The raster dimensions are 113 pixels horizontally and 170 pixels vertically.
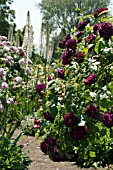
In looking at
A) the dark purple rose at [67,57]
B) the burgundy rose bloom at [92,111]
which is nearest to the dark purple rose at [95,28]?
the dark purple rose at [67,57]

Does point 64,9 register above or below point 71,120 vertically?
above

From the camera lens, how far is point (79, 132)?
2.80 meters

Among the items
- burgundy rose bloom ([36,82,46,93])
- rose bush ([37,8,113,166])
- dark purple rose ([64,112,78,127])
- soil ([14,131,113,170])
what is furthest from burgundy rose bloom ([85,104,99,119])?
soil ([14,131,113,170])

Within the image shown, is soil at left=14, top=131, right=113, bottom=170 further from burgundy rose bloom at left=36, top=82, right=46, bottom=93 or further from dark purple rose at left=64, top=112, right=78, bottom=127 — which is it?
dark purple rose at left=64, top=112, right=78, bottom=127

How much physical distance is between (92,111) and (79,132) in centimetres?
19

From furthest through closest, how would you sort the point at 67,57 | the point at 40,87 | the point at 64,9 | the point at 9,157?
the point at 64,9 → the point at 9,157 → the point at 40,87 → the point at 67,57

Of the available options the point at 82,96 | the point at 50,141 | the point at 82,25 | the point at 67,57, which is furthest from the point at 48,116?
the point at 82,25

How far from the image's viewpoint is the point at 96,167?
4.12m

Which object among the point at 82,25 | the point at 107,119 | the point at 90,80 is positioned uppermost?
the point at 82,25

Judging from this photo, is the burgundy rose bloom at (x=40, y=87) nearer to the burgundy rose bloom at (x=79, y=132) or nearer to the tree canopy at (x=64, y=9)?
the burgundy rose bloom at (x=79, y=132)

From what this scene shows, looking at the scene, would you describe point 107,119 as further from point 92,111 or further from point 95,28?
point 95,28

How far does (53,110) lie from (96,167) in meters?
1.49

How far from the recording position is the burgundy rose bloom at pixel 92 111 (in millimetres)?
2785

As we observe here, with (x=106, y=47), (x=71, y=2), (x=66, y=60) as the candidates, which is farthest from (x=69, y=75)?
(x=71, y=2)
